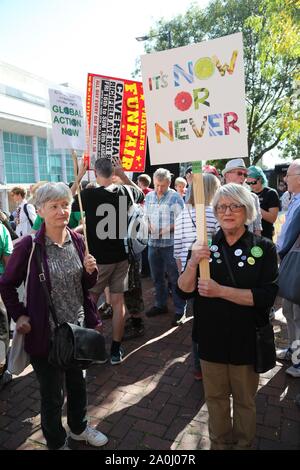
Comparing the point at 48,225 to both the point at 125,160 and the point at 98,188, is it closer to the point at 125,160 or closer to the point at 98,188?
the point at 98,188

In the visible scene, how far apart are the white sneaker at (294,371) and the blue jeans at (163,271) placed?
1.65 metres

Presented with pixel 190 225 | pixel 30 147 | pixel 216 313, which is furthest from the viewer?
pixel 30 147

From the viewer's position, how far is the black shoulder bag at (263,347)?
2.13 meters

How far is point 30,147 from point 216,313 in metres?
23.8

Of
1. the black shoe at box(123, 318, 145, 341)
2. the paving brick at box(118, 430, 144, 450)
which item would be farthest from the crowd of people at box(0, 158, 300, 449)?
the black shoe at box(123, 318, 145, 341)

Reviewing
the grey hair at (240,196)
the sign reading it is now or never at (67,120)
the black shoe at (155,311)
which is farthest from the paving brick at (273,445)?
the sign reading it is now or never at (67,120)

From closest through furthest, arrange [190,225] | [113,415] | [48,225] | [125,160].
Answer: [48,225] < [113,415] < [190,225] < [125,160]

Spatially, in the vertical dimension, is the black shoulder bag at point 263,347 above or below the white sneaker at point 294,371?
above

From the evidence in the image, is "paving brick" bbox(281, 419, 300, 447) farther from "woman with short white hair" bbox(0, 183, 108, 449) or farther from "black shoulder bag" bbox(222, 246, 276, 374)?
"woman with short white hair" bbox(0, 183, 108, 449)

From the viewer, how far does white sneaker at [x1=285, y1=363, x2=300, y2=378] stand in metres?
Result: 3.36

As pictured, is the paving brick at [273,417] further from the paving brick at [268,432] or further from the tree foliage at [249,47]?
the tree foliage at [249,47]
